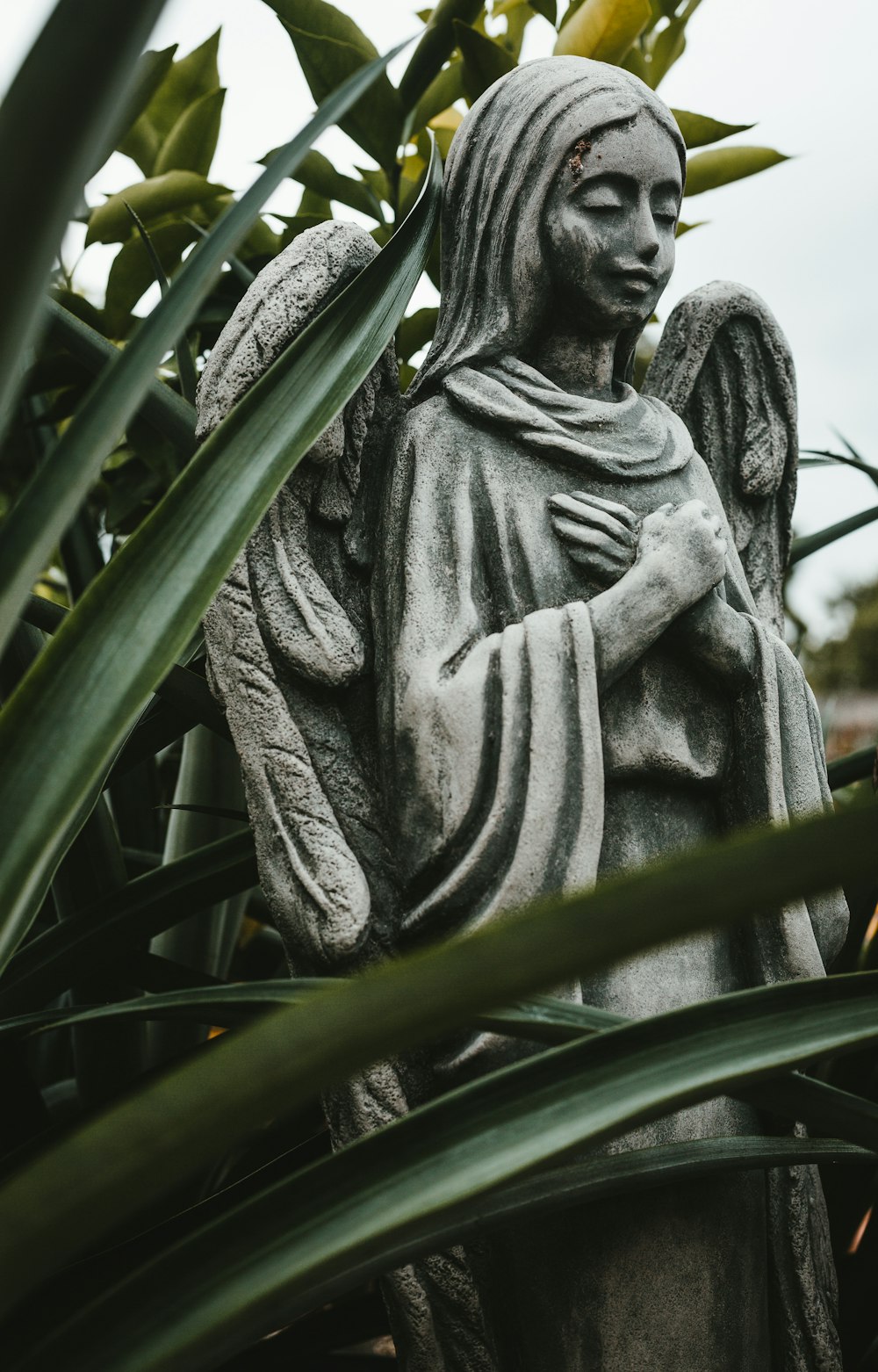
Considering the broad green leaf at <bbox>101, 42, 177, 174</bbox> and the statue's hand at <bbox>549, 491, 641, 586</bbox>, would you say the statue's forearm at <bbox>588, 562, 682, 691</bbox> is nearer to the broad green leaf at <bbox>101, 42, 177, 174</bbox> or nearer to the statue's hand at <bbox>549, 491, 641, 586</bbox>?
the statue's hand at <bbox>549, 491, 641, 586</bbox>

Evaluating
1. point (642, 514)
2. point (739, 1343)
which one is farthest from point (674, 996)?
point (642, 514)

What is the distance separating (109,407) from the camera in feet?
2.57

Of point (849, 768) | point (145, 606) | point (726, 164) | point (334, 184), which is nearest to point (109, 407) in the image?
point (145, 606)

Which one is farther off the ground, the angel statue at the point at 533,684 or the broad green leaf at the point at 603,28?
the broad green leaf at the point at 603,28

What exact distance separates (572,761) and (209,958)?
87 cm

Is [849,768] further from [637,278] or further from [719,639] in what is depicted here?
[637,278]

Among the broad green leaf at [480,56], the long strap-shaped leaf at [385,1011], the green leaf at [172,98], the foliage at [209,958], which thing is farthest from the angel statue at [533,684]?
the green leaf at [172,98]

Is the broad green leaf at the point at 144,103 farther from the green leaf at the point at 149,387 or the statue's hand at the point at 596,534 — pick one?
the statue's hand at the point at 596,534

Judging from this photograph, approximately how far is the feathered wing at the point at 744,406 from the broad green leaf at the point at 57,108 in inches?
47.9

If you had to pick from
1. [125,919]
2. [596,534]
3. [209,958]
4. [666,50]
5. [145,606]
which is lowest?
[209,958]

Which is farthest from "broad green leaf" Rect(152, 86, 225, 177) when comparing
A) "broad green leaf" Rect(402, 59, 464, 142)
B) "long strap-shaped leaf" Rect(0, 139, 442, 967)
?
"long strap-shaped leaf" Rect(0, 139, 442, 967)

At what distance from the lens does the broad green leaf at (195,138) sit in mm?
2100

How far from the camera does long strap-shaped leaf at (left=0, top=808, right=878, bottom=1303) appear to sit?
465 millimetres

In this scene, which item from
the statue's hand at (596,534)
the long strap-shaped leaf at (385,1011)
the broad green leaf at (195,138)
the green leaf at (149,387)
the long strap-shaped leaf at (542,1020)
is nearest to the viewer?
the long strap-shaped leaf at (385,1011)
